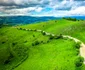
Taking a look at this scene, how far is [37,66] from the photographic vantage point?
322ft

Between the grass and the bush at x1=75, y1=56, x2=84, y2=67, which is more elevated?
the bush at x1=75, y1=56, x2=84, y2=67

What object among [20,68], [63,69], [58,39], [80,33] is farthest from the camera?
[80,33]

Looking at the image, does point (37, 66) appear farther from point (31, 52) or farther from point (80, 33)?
point (80, 33)

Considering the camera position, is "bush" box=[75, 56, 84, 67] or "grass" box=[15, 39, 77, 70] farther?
"grass" box=[15, 39, 77, 70]

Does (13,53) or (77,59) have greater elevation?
(77,59)

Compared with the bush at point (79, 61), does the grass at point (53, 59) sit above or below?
below

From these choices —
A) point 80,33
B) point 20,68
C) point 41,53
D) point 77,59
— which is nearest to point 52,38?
point 80,33

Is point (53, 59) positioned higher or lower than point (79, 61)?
lower

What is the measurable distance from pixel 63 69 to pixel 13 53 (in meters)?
65.0

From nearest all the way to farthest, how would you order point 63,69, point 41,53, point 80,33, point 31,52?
point 63,69 → point 41,53 → point 31,52 → point 80,33

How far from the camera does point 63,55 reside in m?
101

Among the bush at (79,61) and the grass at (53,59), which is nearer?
the bush at (79,61)

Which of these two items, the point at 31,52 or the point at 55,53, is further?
the point at 31,52

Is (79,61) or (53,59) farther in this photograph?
(53,59)
